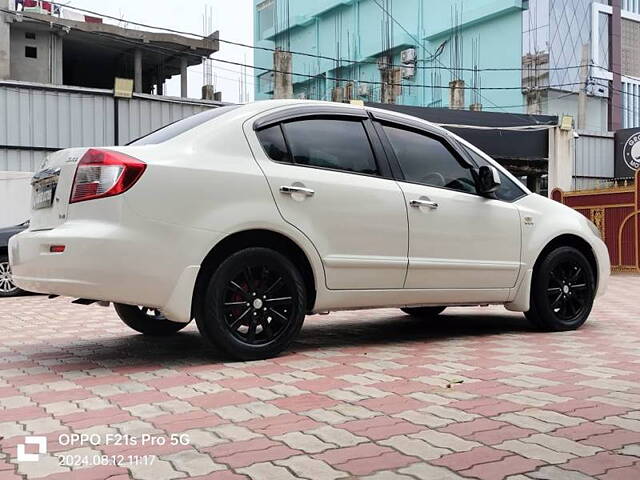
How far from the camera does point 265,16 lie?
71062mm

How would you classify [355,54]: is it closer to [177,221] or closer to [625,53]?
[625,53]

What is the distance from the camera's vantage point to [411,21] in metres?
54.8

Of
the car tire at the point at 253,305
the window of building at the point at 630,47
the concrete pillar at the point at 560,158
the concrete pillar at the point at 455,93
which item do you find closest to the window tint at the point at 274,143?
the car tire at the point at 253,305

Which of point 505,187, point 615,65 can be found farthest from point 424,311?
point 615,65

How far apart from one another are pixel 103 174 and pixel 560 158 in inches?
749

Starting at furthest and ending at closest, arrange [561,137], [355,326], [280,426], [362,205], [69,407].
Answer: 1. [561,137]
2. [355,326]
3. [362,205]
4. [69,407]
5. [280,426]

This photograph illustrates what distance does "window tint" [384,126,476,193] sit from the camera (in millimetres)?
5160

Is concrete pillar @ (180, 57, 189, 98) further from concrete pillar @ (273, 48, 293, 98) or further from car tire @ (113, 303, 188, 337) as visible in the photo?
car tire @ (113, 303, 188, 337)

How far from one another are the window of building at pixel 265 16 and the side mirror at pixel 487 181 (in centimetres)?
6791

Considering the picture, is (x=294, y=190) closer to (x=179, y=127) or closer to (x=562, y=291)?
(x=179, y=127)

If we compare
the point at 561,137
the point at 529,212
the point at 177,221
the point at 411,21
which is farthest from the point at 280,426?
the point at 411,21

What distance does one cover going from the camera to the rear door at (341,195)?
178 inches

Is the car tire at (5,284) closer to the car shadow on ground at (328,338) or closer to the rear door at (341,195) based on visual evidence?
the car shadow on ground at (328,338)

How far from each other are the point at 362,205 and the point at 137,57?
30.4 metres
